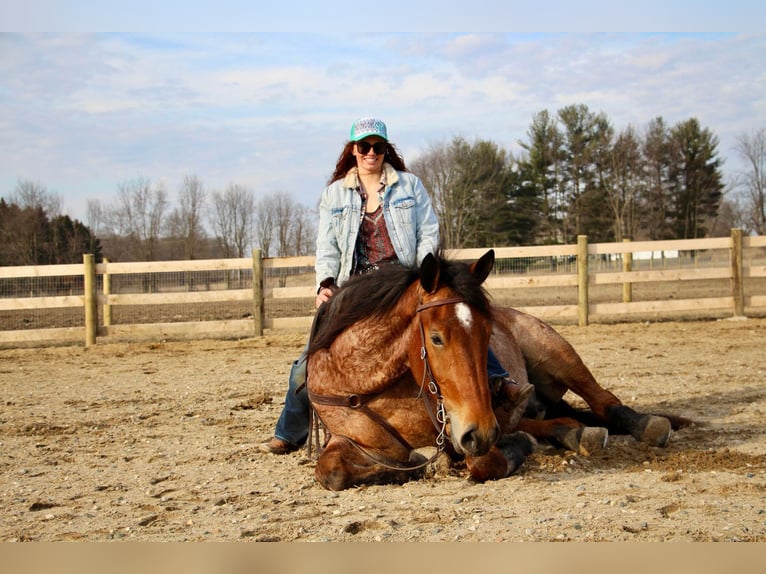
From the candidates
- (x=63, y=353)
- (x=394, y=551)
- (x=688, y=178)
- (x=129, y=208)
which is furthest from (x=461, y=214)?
(x=394, y=551)

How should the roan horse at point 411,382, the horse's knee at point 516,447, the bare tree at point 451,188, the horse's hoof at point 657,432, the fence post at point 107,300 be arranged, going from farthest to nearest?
the bare tree at point 451,188 → the fence post at point 107,300 → the horse's hoof at point 657,432 → the horse's knee at point 516,447 → the roan horse at point 411,382

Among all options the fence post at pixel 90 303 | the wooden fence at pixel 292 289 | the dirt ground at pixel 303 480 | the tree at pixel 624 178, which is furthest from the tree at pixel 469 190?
the dirt ground at pixel 303 480

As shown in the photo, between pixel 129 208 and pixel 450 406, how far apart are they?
124 feet

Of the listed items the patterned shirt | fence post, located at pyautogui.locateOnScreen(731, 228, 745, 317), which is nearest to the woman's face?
the patterned shirt

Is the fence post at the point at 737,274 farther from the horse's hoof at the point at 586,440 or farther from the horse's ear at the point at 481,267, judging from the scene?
the horse's ear at the point at 481,267

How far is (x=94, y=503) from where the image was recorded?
10.8 feet

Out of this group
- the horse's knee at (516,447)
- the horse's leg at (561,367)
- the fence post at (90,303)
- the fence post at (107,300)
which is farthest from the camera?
the fence post at (107,300)

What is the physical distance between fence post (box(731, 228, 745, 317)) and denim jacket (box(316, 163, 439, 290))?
1022cm

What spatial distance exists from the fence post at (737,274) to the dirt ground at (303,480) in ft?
18.6

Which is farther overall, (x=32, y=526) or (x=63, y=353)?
(x=63, y=353)

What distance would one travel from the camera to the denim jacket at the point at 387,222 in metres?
4.00

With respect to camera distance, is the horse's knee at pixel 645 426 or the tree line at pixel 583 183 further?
the tree line at pixel 583 183

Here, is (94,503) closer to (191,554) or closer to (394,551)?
(191,554)

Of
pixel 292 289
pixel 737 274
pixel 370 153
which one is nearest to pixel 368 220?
pixel 370 153
